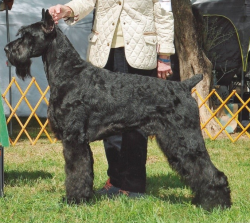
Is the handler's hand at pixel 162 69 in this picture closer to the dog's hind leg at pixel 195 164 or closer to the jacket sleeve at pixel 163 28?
the jacket sleeve at pixel 163 28

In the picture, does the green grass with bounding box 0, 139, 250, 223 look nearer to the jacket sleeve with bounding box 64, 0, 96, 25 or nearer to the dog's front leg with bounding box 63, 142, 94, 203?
the dog's front leg with bounding box 63, 142, 94, 203

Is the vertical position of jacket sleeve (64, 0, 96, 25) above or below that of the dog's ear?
above

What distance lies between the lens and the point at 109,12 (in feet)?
12.3

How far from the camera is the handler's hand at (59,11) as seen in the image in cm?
350

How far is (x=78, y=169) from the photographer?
11.2 ft

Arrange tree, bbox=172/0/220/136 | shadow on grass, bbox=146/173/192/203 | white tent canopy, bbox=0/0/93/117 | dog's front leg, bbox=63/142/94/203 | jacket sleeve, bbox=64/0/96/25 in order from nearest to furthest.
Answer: dog's front leg, bbox=63/142/94/203 → jacket sleeve, bbox=64/0/96/25 → shadow on grass, bbox=146/173/192/203 → tree, bbox=172/0/220/136 → white tent canopy, bbox=0/0/93/117

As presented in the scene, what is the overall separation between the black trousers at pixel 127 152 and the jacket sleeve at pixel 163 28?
22 centimetres

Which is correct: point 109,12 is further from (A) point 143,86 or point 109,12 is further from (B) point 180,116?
(B) point 180,116

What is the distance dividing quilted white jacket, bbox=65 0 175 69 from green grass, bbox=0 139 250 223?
1046 millimetres

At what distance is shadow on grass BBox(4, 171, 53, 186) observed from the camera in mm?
4582

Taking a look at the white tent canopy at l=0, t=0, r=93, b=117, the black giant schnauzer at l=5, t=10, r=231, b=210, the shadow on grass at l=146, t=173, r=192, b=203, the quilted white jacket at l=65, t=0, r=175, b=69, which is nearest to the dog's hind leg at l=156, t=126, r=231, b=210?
the black giant schnauzer at l=5, t=10, r=231, b=210

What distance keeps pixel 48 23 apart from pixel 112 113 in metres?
0.74

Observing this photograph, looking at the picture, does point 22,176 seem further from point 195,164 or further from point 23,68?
point 195,164

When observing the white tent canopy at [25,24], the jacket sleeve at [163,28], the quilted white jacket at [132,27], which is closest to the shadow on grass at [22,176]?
the quilted white jacket at [132,27]
